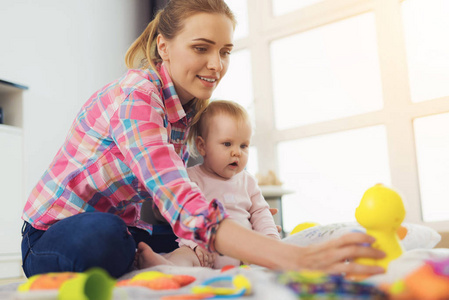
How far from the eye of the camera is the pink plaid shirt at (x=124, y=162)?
2.85 feet

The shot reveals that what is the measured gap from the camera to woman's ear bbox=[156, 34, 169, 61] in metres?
1.29

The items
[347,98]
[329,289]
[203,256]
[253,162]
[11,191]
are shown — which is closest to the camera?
[329,289]

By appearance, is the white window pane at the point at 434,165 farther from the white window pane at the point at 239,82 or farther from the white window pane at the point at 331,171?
the white window pane at the point at 239,82

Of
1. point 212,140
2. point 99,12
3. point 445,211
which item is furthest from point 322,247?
point 99,12

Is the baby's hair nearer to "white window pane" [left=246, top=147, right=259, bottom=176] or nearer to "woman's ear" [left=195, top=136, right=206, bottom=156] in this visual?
"woman's ear" [left=195, top=136, right=206, bottom=156]

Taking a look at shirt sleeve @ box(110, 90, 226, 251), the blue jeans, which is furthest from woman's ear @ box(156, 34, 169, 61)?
the blue jeans

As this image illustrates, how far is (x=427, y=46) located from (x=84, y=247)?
254 centimetres

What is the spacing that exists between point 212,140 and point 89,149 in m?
0.52

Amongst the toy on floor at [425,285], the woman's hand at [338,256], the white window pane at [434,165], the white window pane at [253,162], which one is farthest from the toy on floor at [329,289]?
the white window pane at [253,162]

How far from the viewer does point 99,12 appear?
129 inches

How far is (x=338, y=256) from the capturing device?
2.26 feet

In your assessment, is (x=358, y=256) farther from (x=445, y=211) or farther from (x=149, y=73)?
(x=445, y=211)

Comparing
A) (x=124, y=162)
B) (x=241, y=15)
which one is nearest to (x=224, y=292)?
(x=124, y=162)

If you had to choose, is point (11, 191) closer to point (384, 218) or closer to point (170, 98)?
point (170, 98)
